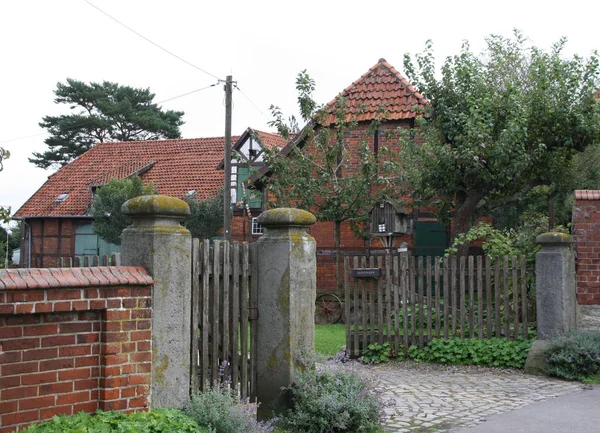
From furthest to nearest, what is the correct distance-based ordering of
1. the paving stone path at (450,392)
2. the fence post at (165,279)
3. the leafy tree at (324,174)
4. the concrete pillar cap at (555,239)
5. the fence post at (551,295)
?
the leafy tree at (324,174) < the concrete pillar cap at (555,239) < the fence post at (551,295) < the paving stone path at (450,392) < the fence post at (165,279)

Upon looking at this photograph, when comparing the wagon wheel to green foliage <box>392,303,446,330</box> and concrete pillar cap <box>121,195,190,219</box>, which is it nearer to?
green foliage <box>392,303,446,330</box>

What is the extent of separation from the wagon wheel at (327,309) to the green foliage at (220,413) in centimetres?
1217

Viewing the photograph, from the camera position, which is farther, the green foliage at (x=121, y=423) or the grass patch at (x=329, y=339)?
the grass patch at (x=329, y=339)

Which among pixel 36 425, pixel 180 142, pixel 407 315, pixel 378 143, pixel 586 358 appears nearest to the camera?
pixel 36 425

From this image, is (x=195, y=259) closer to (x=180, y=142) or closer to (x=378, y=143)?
(x=378, y=143)

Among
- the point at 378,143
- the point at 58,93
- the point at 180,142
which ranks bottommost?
the point at 378,143

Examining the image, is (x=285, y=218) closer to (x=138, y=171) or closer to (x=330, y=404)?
(x=330, y=404)

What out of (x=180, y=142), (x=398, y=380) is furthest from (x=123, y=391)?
(x=180, y=142)

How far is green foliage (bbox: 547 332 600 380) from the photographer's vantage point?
888 centimetres

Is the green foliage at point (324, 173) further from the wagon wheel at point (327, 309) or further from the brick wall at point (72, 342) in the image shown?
the brick wall at point (72, 342)

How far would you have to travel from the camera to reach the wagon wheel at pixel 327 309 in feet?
57.9

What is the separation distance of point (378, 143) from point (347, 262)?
11.0 meters

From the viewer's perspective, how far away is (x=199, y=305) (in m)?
5.95

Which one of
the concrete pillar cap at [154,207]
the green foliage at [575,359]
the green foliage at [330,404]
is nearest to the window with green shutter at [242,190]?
the green foliage at [575,359]
